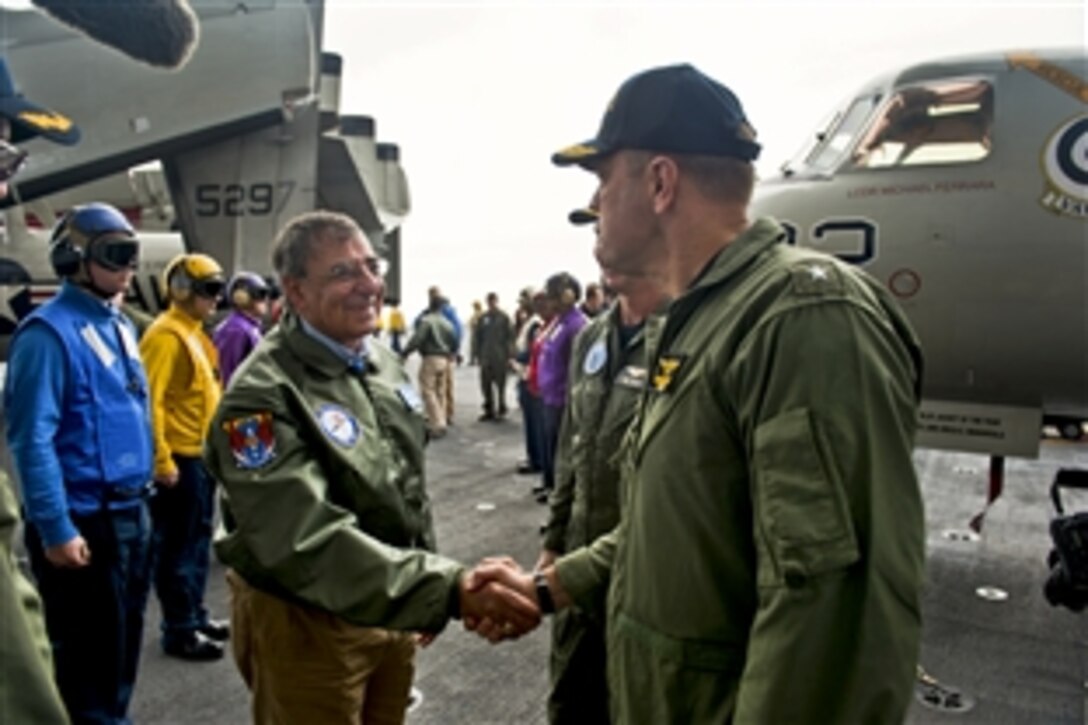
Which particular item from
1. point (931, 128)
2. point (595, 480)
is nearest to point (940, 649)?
point (595, 480)

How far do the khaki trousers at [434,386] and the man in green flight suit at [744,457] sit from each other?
8752mm

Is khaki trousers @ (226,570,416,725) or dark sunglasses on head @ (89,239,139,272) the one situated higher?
dark sunglasses on head @ (89,239,139,272)

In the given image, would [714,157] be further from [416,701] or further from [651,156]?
[416,701]

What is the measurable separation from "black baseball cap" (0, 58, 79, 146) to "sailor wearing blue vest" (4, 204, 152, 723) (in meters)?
0.92

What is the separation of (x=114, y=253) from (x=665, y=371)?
2.49m

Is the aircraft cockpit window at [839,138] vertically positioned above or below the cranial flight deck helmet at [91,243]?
above

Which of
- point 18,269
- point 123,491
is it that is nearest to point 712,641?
point 123,491

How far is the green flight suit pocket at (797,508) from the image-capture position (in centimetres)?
102

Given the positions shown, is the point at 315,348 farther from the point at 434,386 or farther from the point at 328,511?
the point at 434,386

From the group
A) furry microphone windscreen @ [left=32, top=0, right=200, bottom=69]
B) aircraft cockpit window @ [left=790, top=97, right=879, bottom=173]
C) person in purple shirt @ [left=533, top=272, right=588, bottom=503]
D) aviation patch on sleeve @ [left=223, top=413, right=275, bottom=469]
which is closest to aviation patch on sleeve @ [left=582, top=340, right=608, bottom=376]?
aviation patch on sleeve @ [left=223, top=413, right=275, bottom=469]

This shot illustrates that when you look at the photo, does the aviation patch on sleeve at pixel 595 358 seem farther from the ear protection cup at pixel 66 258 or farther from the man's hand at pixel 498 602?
the ear protection cup at pixel 66 258

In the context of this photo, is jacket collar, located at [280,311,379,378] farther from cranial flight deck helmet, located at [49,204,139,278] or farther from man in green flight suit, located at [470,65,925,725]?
cranial flight deck helmet, located at [49,204,139,278]

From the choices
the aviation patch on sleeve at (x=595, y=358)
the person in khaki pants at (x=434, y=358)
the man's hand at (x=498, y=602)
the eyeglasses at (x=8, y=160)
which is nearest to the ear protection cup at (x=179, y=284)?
the aviation patch on sleeve at (x=595, y=358)

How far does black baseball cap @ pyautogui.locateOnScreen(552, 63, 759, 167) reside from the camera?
136cm
